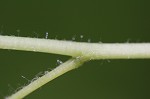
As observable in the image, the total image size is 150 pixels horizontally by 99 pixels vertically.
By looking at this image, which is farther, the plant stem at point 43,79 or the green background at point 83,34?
the green background at point 83,34

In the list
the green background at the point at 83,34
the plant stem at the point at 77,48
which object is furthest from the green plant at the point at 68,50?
the green background at the point at 83,34

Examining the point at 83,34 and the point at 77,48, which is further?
the point at 83,34

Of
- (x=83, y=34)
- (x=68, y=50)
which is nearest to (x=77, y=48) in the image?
(x=68, y=50)

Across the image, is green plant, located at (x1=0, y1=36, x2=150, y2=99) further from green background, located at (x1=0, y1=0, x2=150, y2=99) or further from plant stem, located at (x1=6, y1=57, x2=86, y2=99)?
green background, located at (x1=0, y1=0, x2=150, y2=99)

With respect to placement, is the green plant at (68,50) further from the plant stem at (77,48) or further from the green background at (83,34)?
the green background at (83,34)

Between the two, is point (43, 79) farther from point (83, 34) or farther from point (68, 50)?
point (83, 34)

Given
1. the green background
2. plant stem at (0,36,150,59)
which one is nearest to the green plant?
plant stem at (0,36,150,59)
